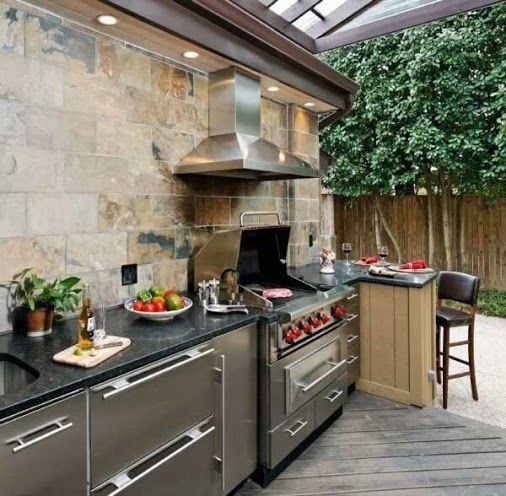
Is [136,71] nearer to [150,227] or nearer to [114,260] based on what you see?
[150,227]

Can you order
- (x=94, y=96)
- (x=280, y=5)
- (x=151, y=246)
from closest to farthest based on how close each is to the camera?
(x=94, y=96), (x=151, y=246), (x=280, y=5)

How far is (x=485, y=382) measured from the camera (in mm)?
3750

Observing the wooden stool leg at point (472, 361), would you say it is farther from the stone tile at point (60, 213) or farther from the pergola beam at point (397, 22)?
the stone tile at point (60, 213)

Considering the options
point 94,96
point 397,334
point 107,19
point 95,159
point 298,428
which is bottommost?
point 298,428

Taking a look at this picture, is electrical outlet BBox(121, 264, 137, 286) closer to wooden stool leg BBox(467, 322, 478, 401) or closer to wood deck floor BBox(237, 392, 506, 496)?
wood deck floor BBox(237, 392, 506, 496)

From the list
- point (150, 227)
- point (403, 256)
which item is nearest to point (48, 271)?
point (150, 227)

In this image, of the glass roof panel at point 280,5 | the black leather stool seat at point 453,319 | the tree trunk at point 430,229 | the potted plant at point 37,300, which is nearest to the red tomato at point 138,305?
the potted plant at point 37,300

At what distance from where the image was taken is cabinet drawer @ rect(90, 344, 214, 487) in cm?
138

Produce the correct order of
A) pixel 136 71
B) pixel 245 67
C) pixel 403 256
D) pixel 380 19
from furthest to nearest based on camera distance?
pixel 403 256, pixel 380 19, pixel 245 67, pixel 136 71

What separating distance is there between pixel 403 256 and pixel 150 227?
5872mm

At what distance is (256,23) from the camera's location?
2543 mm

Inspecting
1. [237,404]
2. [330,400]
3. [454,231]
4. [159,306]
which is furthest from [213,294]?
[454,231]

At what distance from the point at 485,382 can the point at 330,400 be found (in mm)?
1967

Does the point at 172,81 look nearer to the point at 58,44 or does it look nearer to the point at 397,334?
the point at 58,44
